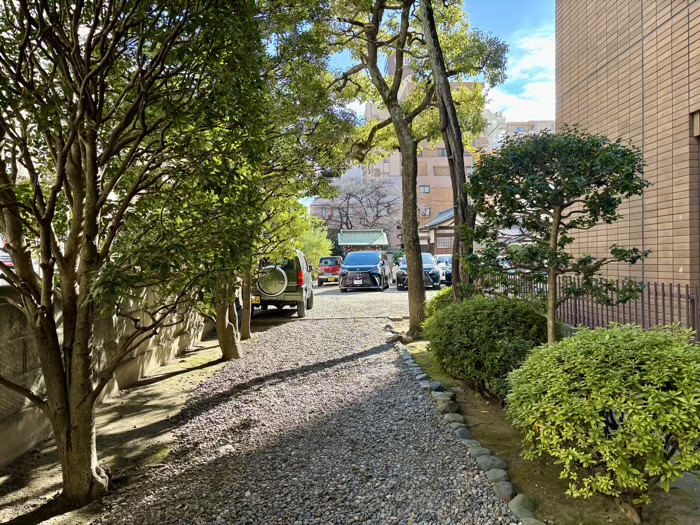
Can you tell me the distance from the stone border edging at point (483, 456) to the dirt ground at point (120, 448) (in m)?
2.52

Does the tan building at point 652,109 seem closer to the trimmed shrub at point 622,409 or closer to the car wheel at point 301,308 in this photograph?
the trimmed shrub at point 622,409

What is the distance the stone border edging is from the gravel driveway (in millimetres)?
67

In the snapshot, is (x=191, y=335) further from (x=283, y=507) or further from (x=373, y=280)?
(x=373, y=280)

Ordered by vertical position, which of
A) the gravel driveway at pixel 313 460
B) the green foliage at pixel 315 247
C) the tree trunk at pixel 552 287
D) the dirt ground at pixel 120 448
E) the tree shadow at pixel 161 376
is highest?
the green foliage at pixel 315 247

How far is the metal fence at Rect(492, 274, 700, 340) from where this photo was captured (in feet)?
15.6

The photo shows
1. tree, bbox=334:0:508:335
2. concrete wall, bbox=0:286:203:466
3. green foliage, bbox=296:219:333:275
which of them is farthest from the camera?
green foliage, bbox=296:219:333:275

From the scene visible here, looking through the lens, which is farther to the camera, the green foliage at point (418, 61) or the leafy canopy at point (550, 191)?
the green foliage at point (418, 61)

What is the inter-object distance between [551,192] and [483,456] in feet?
7.38

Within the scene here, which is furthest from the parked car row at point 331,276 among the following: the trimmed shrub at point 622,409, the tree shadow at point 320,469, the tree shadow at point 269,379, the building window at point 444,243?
the building window at point 444,243

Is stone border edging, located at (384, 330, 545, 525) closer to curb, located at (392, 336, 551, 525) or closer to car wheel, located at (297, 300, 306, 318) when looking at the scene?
curb, located at (392, 336, 551, 525)

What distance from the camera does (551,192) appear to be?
167 inches

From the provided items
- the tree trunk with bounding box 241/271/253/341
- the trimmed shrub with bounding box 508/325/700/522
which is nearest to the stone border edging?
the trimmed shrub with bounding box 508/325/700/522

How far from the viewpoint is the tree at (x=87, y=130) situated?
115 inches

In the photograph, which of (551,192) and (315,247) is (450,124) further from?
(315,247)
